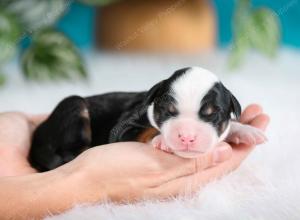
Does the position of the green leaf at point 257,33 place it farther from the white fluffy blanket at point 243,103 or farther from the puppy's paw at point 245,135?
the puppy's paw at point 245,135

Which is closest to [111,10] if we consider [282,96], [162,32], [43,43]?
[162,32]

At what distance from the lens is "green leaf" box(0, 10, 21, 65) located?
3.46 metres

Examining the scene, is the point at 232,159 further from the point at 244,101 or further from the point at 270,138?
the point at 244,101

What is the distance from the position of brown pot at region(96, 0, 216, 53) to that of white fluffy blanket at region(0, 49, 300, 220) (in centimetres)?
18

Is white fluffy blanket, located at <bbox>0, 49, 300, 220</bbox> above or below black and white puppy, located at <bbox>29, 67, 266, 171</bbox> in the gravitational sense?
below

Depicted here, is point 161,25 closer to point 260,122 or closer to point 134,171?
point 260,122

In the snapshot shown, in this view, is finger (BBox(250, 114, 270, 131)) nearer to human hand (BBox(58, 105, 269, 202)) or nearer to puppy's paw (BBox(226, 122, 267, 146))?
puppy's paw (BBox(226, 122, 267, 146))

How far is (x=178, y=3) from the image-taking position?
450 centimetres

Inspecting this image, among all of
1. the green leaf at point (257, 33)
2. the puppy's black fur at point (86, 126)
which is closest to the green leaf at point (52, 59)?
the green leaf at point (257, 33)

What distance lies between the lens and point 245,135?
181 centimetres

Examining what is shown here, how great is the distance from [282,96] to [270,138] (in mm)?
1040

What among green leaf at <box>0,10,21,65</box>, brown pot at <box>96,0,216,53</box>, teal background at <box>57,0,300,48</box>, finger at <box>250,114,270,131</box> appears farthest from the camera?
teal background at <box>57,0,300,48</box>

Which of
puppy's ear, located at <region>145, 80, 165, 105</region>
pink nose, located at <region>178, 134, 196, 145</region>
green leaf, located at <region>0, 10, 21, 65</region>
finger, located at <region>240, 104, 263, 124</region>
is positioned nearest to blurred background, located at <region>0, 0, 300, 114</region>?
green leaf, located at <region>0, 10, 21, 65</region>

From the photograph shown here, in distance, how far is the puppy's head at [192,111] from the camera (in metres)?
1.57
